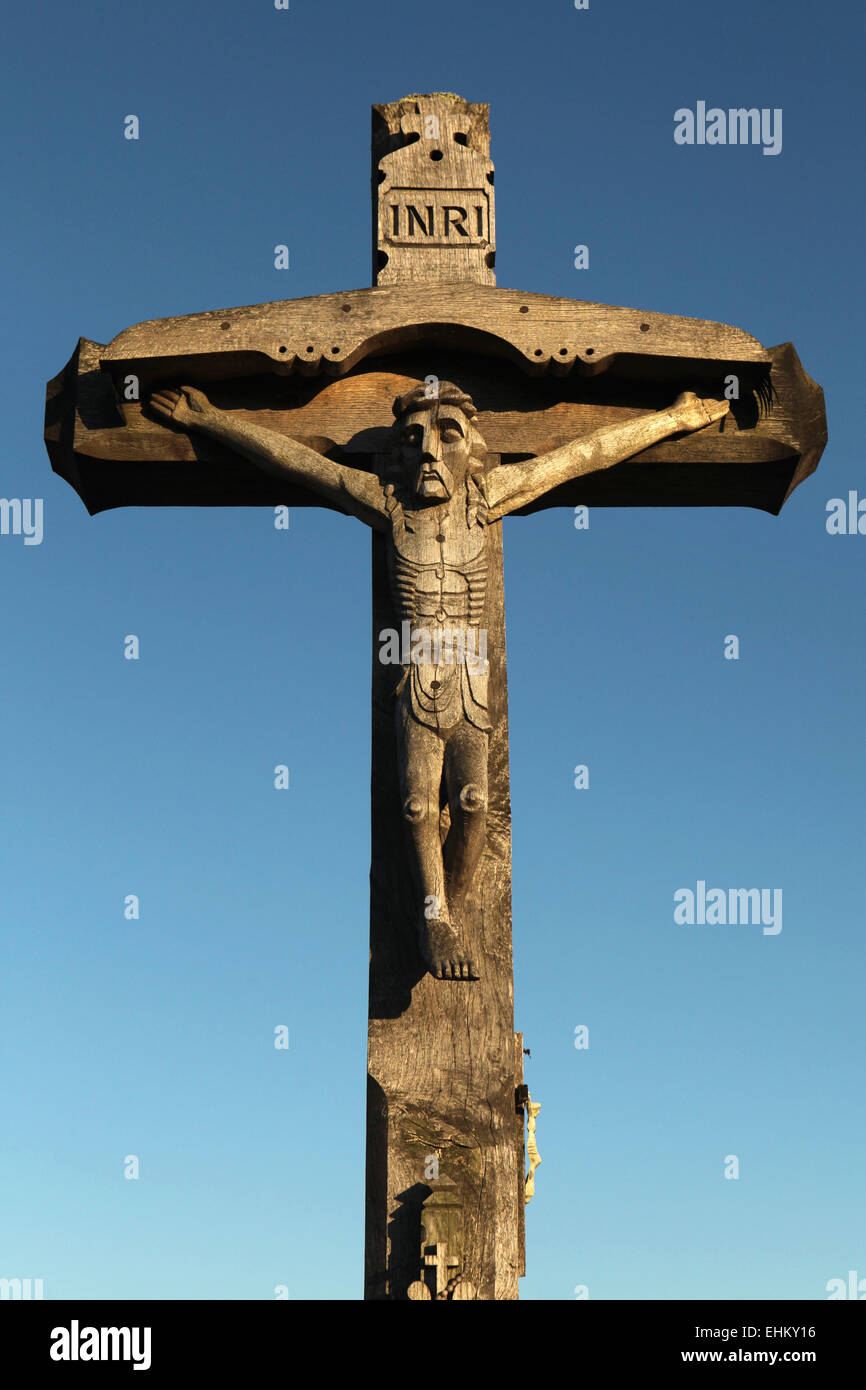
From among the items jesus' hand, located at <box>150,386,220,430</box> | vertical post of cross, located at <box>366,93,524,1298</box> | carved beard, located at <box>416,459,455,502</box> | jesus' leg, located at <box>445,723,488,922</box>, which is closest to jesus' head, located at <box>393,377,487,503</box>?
carved beard, located at <box>416,459,455,502</box>

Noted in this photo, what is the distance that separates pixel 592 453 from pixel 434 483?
78 centimetres

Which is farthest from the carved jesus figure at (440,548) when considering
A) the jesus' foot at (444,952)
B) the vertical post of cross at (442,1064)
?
the vertical post of cross at (442,1064)

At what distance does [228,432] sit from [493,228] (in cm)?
140

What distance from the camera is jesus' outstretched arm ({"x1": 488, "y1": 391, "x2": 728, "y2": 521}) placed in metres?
6.63

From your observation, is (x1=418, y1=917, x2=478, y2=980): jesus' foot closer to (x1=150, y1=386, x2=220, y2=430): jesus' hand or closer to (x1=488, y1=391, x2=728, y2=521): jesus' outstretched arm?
(x1=488, y1=391, x2=728, y2=521): jesus' outstretched arm

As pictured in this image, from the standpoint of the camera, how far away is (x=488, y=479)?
658 centimetres

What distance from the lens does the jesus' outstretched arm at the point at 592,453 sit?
663cm

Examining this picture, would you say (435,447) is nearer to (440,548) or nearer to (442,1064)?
(440,548)

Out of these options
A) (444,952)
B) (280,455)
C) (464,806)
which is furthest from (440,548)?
(444,952)

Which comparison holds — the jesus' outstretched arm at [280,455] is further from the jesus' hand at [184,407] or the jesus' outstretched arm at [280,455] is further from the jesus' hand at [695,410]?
the jesus' hand at [695,410]

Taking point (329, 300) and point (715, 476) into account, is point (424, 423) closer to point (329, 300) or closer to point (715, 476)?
point (329, 300)

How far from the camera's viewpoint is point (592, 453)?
22.4 ft
